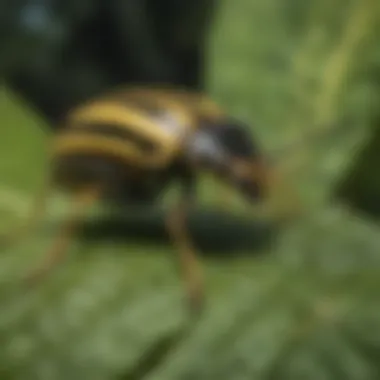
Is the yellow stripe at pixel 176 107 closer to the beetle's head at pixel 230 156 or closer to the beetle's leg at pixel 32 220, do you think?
the beetle's head at pixel 230 156

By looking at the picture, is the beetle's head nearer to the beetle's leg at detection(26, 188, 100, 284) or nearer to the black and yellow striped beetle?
the black and yellow striped beetle

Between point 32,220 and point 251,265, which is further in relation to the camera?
point 32,220

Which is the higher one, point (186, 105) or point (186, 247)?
point (186, 105)

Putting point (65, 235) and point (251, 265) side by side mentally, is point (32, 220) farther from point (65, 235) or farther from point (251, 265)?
point (251, 265)

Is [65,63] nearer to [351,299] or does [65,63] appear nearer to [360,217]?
[360,217]

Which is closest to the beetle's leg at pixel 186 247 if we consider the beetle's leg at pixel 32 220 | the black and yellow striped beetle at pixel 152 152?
the black and yellow striped beetle at pixel 152 152

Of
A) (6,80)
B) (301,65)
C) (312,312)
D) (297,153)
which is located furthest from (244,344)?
(6,80)

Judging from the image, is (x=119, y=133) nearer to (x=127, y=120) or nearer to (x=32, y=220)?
(x=127, y=120)

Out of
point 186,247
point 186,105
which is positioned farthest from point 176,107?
point 186,247
